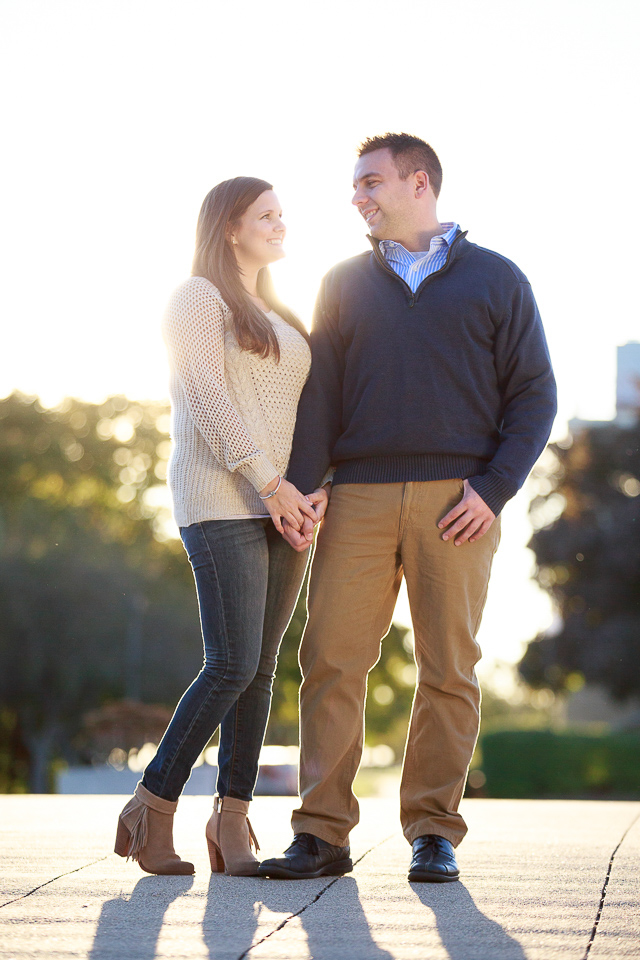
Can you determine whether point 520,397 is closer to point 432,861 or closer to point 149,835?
point 432,861

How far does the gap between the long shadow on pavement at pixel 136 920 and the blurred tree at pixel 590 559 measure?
73.1ft

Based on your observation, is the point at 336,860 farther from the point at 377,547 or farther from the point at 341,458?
the point at 341,458

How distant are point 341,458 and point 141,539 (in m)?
33.5

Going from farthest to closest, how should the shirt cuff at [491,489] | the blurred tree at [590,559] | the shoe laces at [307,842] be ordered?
1. the blurred tree at [590,559]
2. the shirt cuff at [491,489]
3. the shoe laces at [307,842]

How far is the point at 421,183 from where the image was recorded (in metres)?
4.27

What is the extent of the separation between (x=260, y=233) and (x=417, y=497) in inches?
38.2

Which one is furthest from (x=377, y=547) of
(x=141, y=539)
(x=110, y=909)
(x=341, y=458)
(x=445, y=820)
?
(x=141, y=539)

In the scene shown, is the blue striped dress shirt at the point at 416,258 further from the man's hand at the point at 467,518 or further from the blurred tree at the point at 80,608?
the blurred tree at the point at 80,608

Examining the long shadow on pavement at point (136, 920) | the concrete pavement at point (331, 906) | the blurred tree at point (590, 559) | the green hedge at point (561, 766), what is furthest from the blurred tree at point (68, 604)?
the long shadow on pavement at point (136, 920)

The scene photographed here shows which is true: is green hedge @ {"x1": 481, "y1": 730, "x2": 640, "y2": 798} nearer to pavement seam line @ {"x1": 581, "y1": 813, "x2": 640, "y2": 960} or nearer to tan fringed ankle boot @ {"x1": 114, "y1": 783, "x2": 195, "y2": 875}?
pavement seam line @ {"x1": 581, "y1": 813, "x2": 640, "y2": 960}

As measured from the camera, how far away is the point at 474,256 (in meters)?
4.19

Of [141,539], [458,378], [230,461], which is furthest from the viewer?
[141,539]

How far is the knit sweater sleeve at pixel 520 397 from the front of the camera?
13.0 feet

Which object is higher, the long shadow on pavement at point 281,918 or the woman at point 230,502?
the woman at point 230,502
